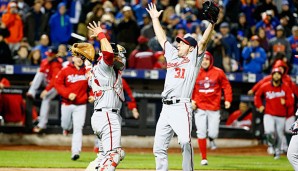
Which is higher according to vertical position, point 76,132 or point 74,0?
point 74,0

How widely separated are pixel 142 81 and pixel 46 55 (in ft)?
8.25

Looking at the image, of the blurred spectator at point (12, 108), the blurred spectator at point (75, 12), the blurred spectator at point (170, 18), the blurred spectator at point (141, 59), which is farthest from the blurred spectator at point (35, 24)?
the blurred spectator at point (170, 18)

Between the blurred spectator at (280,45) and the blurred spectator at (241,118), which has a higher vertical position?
the blurred spectator at (280,45)

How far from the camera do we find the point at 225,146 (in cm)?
2042

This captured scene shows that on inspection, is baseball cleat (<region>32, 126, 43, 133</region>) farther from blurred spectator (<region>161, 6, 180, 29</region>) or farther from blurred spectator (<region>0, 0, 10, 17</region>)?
blurred spectator (<region>161, 6, 180, 29</region>)

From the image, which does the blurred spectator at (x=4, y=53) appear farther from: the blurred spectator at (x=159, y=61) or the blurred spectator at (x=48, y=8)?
the blurred spectator at (x=159, y=61)

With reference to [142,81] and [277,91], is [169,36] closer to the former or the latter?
[142,81]

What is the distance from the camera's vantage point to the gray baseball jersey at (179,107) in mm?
11500

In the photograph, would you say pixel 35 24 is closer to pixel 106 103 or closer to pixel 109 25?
pixel 109 25

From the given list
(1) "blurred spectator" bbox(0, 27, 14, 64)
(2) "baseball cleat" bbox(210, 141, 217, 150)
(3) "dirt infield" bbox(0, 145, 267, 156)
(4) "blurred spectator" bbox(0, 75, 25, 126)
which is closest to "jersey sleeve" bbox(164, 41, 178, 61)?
(3) "dirt infield" bbox(0, 145, 267, 156)

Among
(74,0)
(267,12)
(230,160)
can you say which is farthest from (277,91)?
(74,0)

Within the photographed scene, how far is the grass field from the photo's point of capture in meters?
15.2

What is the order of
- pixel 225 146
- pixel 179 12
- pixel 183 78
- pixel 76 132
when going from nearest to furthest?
pixel 183 78
pixel 76 132
pixel 225 146
pixel 179 12

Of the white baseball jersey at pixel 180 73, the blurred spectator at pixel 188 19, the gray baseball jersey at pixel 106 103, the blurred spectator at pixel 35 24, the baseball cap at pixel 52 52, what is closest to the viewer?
the gray baseball jersey at pixel 106 103
